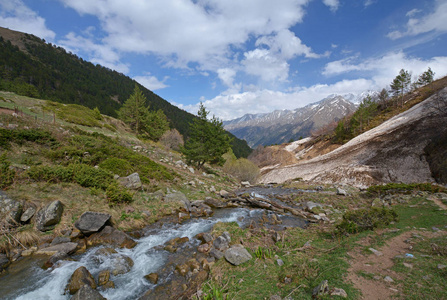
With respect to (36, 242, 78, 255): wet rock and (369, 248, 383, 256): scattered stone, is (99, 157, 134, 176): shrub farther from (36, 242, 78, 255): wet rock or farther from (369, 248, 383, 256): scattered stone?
(369, 248, 383, 256): scattered stone

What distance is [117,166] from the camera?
1723 centimetres

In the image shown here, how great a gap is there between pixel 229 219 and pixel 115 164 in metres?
11.9

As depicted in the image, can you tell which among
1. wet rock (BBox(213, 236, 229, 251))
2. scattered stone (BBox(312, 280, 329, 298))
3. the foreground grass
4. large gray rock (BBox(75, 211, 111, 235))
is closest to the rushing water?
large gray rock (BBox(75, 211, 111, 235))

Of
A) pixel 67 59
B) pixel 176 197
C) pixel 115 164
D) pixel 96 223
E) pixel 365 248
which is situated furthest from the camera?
pixel 67 59

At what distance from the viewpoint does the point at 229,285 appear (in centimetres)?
627

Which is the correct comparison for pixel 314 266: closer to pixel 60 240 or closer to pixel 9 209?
pixel 60 240

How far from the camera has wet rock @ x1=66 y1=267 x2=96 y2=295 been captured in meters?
6.25

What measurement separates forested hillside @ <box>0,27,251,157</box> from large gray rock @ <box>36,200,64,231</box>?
7467cm

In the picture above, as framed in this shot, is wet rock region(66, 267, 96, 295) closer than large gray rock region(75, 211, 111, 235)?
Yes

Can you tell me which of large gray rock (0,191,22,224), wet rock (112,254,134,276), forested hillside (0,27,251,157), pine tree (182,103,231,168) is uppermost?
forested hillside (0,27,251,157)

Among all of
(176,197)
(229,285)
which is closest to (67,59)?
(176,197)

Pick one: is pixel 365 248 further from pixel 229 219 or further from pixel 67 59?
pixel 67 59

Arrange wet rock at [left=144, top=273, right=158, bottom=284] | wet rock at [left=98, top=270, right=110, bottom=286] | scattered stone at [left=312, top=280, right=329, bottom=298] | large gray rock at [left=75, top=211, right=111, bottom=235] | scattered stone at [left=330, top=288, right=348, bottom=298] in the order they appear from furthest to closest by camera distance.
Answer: large gray rock at [left=75, top=211, right=111, bottom=235]
wet rock at [left=144, top=273, right=158, bottom=284]
wet rock at [left=98, top=270, right=110, bottom=286]
scattered stone at [left=312, top=280, right=329, bottom=298]
scattered stone at [left=330, top=288, right=348, bottom=298]

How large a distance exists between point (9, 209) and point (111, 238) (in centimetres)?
467
